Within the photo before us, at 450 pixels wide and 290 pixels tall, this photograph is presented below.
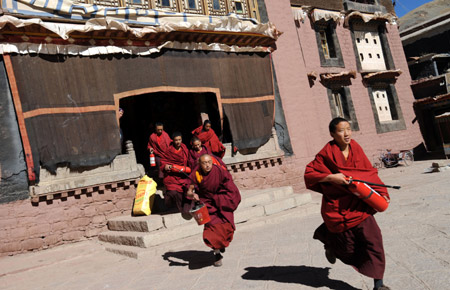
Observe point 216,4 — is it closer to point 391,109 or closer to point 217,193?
point 217,193

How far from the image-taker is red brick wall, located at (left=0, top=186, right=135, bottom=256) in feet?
20.6

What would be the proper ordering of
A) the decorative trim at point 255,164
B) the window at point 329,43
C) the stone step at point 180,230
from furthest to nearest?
1. the window at point 329,43
2. the decorative trim at point 255,164
3. the stone step at point 180,230

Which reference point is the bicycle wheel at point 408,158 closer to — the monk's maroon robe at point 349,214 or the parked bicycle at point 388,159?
the parked bicycle at point 388,159

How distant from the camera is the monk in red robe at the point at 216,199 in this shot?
4293 mm

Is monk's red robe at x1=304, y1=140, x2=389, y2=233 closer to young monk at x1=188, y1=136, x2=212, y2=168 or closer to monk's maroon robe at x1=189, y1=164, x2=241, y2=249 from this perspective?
monk's maroon robe at x1=189, y1=164, x2=241, y2=249

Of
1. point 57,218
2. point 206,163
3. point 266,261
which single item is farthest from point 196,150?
point 57,218

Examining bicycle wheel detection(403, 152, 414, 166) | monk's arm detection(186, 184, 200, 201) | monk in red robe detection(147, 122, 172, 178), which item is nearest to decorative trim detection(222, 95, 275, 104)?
monk in red robe detection(147, 122, 172, 178)

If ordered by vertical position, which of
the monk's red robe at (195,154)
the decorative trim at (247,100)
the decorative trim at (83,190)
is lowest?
the decorative trim at (83,190)

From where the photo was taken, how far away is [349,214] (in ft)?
9.64

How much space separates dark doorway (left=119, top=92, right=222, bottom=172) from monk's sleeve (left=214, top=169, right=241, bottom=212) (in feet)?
19.2

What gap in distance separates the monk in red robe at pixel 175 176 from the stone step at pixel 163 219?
292 millimetres

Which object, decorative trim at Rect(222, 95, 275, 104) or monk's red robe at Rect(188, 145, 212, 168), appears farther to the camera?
decorative trim at Rect(222, 95, 275, 104)

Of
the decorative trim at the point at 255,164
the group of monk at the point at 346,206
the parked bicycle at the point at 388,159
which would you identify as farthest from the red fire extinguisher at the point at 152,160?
the parked bicycle at the point at 388,159

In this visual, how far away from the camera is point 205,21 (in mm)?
8875
